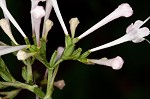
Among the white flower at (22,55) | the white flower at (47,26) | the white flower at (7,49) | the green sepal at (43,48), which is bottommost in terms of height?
the green sepal at (43,48)

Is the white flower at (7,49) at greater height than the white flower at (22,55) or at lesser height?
greater

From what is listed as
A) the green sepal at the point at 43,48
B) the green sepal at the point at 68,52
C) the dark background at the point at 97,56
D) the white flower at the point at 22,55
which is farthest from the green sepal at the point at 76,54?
the dark background at the point at 97,56

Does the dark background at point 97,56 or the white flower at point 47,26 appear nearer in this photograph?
the white flower at point 47,26

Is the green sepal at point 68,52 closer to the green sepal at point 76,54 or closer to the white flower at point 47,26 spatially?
the green sepal at point 76,54

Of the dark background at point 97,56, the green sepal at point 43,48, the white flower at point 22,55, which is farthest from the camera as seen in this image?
the dark background at point 97,56

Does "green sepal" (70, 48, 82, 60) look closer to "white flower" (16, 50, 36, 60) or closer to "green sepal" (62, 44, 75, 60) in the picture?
"green sepal" (62, 44, 75, 60)

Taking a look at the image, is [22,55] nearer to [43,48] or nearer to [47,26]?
[43,48]

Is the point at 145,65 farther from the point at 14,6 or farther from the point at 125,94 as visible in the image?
the point at 14,6

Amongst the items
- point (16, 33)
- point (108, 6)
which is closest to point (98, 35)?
point (108, 6)
